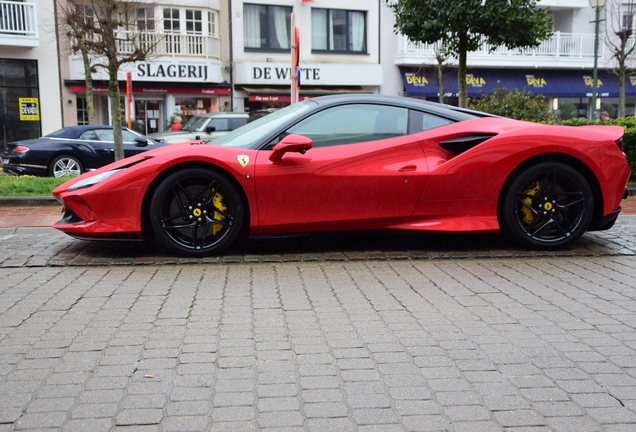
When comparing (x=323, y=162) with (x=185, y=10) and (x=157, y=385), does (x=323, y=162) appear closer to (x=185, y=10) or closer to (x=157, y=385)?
(x=157, y=385)

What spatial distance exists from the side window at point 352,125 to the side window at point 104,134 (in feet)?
35.4

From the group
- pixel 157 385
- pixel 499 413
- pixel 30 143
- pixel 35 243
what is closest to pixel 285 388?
pixel 157 385

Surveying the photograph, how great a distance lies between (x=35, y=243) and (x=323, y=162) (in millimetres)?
2897

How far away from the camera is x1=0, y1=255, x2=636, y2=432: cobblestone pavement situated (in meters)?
2.83

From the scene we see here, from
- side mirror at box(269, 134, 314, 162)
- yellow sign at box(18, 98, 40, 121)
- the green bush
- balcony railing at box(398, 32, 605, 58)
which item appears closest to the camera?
side mirror at box(269, 134, 314, 162)

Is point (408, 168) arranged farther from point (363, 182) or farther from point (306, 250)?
point (306, 250)

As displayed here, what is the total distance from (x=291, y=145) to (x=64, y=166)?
1064 centimetres

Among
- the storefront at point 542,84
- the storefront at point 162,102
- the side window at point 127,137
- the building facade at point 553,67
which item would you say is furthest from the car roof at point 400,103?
the building facade at point 553,67

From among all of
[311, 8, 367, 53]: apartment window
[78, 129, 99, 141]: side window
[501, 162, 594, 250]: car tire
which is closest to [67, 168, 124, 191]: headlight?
→ [501, 162, 594, 250]: car tire

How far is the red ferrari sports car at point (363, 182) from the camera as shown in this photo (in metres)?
5.57

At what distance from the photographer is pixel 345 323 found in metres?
4.01

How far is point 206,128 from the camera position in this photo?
17.8 metres

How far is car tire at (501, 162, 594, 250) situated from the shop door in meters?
24.0

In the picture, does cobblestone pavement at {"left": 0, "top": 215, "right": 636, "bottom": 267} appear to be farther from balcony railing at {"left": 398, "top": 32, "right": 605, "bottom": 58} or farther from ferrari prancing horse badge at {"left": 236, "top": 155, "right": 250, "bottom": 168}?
balcony railing at {"left": 398, "top": 32, "right": 605, "bottom": 58}
